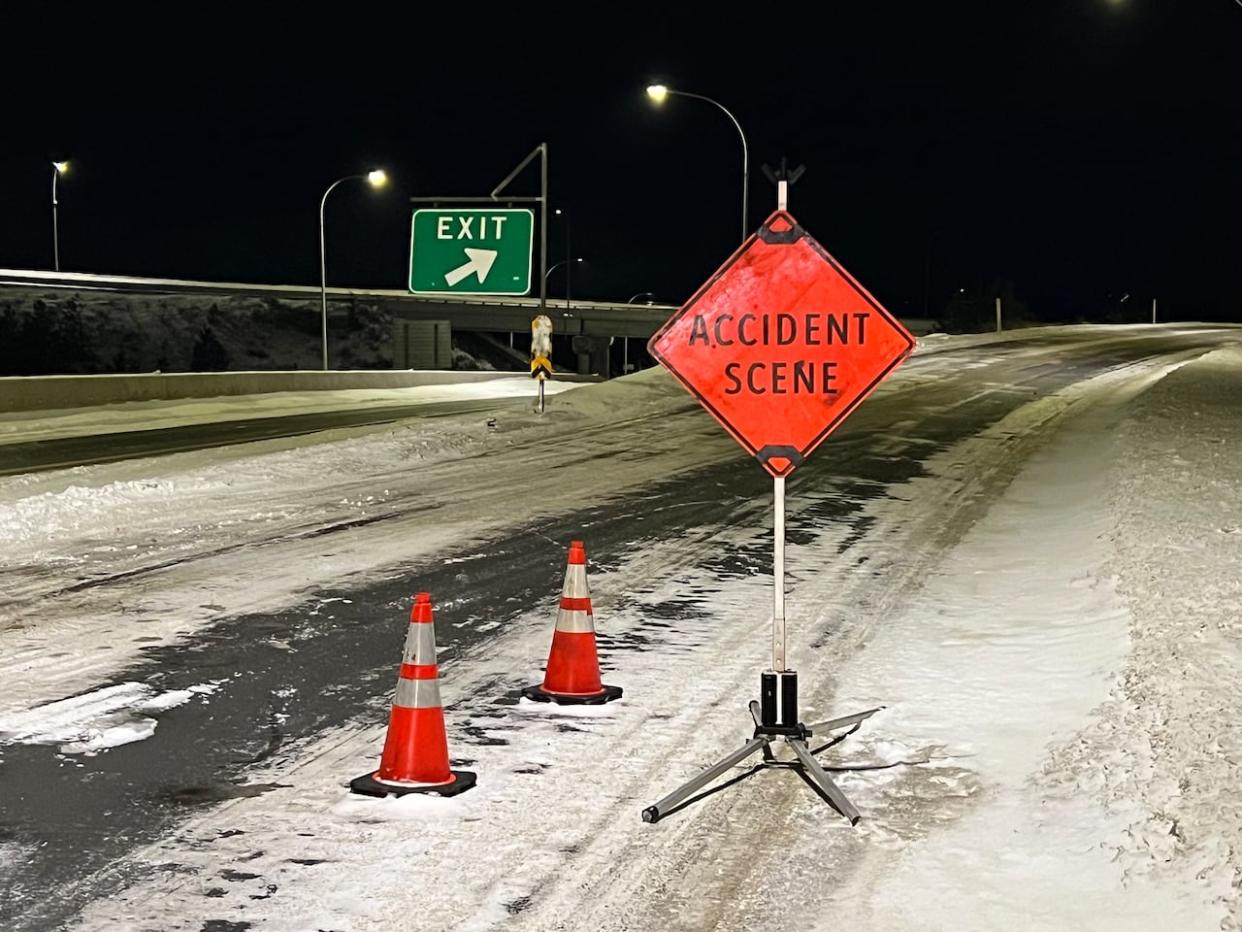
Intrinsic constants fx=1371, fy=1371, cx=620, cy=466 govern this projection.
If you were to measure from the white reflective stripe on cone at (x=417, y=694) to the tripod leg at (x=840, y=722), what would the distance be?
5.46 ft

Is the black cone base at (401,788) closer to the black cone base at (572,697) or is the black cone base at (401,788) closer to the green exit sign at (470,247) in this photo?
the black cone base at (572,697)

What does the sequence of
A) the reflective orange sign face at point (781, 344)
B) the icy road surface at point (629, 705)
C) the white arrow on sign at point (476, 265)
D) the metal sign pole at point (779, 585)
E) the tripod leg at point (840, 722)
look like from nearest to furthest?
the icy road surface at point (629, 705)
the reflective orange sign face at point (781, 344)
the metal sign pole at point (779, 585)
the tripod leg at point (840, 722)
the white arrow on sign at point (476, 265)

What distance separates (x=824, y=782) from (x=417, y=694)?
66.5 inches

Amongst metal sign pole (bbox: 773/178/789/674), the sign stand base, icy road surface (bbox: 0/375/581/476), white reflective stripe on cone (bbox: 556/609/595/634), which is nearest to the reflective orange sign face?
metal sign pole (bbox: 773/178/789/674)

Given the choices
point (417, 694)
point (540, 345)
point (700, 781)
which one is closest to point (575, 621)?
point (417, 694)

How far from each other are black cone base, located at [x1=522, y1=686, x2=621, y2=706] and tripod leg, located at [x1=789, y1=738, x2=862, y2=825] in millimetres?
1281

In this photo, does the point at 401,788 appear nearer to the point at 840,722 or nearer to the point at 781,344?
the point at 840,722

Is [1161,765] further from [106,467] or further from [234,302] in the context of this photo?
[234,302]

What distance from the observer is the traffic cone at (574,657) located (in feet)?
22.7

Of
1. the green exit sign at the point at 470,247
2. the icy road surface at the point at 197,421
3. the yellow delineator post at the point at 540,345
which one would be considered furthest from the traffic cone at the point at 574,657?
the yellow delineator post at the point at 540,345

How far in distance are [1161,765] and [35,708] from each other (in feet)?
16.9

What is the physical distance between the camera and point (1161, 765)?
5340 mm

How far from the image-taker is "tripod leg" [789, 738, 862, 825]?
5184mm

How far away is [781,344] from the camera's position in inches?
234
